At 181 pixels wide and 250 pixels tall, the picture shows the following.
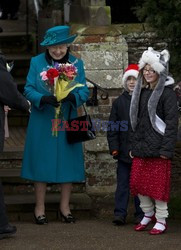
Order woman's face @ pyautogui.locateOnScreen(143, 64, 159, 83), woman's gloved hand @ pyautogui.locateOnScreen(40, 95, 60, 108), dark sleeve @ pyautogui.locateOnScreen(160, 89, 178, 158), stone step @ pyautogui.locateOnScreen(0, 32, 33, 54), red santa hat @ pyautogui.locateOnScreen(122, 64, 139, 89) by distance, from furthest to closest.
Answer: stone step @ pyautogui.locateOnScreen(0, 32, 33, 54), red santa hat @ pyautogui.locateOnScreen(122, 64, 139, 89), woman's gloved hand @ pyautogui.locateOnScreen(40, 95, 60, 108), woman's face @ pyautogui.locateOnScreen(143, 64, 159, 83), dark sleeve @ pyautogui.locateOnScreen(160, 89, 178, 158)

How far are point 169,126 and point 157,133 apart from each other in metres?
0.15

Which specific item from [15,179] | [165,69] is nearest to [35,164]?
[15,179]

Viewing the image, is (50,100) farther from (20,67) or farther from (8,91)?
(20,67)

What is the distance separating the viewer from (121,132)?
10.6 metres

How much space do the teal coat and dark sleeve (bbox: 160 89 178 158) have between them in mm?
1009

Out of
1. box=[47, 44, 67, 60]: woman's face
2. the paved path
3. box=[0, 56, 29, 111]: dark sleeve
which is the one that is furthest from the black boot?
box=[47, 44, 67, 60]: woman's face

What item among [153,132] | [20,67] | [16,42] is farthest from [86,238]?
[16,42]

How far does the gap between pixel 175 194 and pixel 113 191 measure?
80 centimetres

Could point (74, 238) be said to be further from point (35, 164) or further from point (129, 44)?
point (129, 44)

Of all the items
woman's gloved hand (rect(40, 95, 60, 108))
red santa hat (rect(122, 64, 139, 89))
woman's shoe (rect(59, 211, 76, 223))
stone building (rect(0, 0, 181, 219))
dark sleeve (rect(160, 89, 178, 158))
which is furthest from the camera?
stone building (rect(0, 0, 181, 219))

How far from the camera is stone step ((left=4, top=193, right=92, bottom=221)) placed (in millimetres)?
10914

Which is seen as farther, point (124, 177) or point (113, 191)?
point (113, 191)

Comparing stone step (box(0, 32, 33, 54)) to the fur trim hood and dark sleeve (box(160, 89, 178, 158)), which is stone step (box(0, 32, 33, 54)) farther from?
dark sleeve (box(160, 89, 178, 158))

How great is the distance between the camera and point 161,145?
32.4 ft
